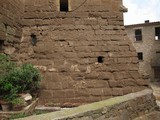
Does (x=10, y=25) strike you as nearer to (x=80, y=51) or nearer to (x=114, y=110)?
(x=80, y=51)

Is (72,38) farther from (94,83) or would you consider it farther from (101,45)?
(94,83)

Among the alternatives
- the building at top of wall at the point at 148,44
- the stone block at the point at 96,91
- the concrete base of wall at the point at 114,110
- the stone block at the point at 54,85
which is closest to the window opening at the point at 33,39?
the stone block at the point at 54,85

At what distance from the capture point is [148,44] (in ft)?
74.0

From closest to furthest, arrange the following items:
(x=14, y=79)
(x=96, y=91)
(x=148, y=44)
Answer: (x=14, y=79) → (x=96, y=91) → (x=148, y=44)

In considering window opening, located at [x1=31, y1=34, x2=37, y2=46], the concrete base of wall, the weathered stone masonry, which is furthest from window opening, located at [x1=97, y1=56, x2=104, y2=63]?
window opening, located at [x1=31, y1=34, x2=37, y2=46]

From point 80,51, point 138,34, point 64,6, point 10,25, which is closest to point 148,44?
point 138,34

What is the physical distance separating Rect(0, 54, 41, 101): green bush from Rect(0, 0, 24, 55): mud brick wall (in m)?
0.35

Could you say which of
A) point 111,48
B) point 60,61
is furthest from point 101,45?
point 60,61

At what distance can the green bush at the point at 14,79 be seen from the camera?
459cm

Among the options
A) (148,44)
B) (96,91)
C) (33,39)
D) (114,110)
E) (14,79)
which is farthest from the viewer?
(148,44)

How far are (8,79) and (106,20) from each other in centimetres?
340

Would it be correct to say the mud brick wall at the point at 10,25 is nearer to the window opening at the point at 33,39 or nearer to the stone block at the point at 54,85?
the window opening at the point at 33,39

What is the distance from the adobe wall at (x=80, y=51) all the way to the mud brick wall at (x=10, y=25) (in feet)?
0.78

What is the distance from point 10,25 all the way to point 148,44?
766 inches
